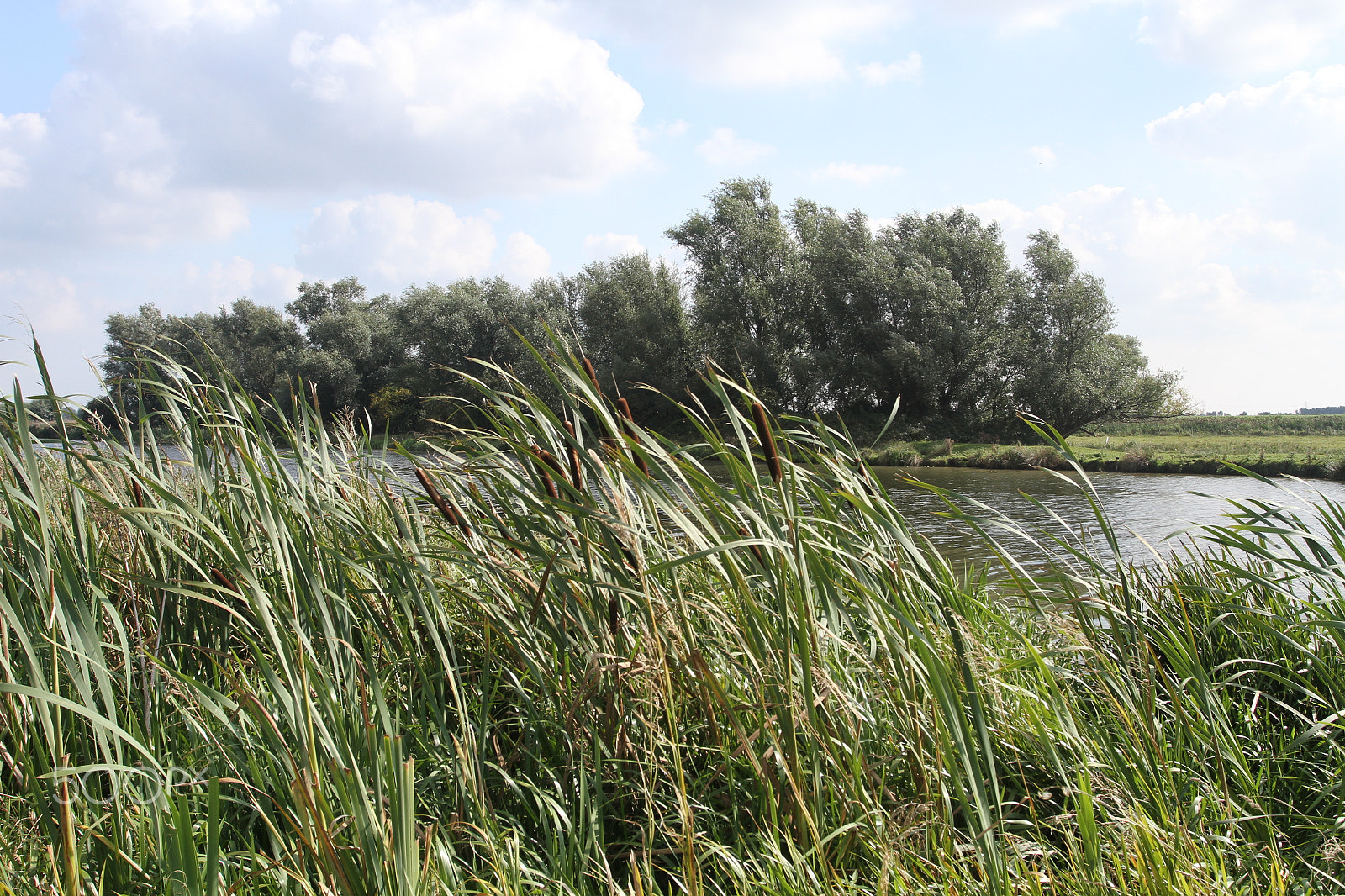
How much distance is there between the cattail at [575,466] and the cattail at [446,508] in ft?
1.32

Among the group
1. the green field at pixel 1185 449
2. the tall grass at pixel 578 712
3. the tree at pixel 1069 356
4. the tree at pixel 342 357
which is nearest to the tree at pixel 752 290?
the green field at pixel 1185 449

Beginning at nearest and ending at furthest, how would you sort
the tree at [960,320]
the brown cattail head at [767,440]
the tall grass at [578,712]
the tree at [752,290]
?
1. the tall grass at [578,712]
2. the brown cattail head at [767,440]
3. the tree at [960,320]
4. the tree at [752,290]

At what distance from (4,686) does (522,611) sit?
→ 3.67 feet

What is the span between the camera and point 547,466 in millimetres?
1973

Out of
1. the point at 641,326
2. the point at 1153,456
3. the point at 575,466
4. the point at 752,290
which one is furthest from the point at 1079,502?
the point at 641,326

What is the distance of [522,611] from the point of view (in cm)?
212

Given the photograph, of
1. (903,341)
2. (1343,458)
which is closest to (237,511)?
(1343,458)

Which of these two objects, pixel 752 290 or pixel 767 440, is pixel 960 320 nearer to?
pixel 752 290

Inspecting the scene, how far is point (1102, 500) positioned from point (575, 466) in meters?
15.7

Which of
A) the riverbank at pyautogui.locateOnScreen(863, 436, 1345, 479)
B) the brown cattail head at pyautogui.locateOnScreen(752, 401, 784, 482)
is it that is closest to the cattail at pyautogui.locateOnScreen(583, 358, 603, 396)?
the brown cattail head at pyautogui.locateOnScreen(752, 401, 784, 482)

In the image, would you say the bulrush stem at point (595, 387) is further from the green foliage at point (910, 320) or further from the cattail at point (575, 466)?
the green foliage at point (910, 320)

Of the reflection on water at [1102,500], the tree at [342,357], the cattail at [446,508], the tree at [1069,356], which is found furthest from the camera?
the tree at [342,357]

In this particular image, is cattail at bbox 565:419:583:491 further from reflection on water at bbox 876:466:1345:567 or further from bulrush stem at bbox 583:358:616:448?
reflection on water at bbox 876:466:1345:567

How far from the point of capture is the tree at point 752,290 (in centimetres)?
3425
